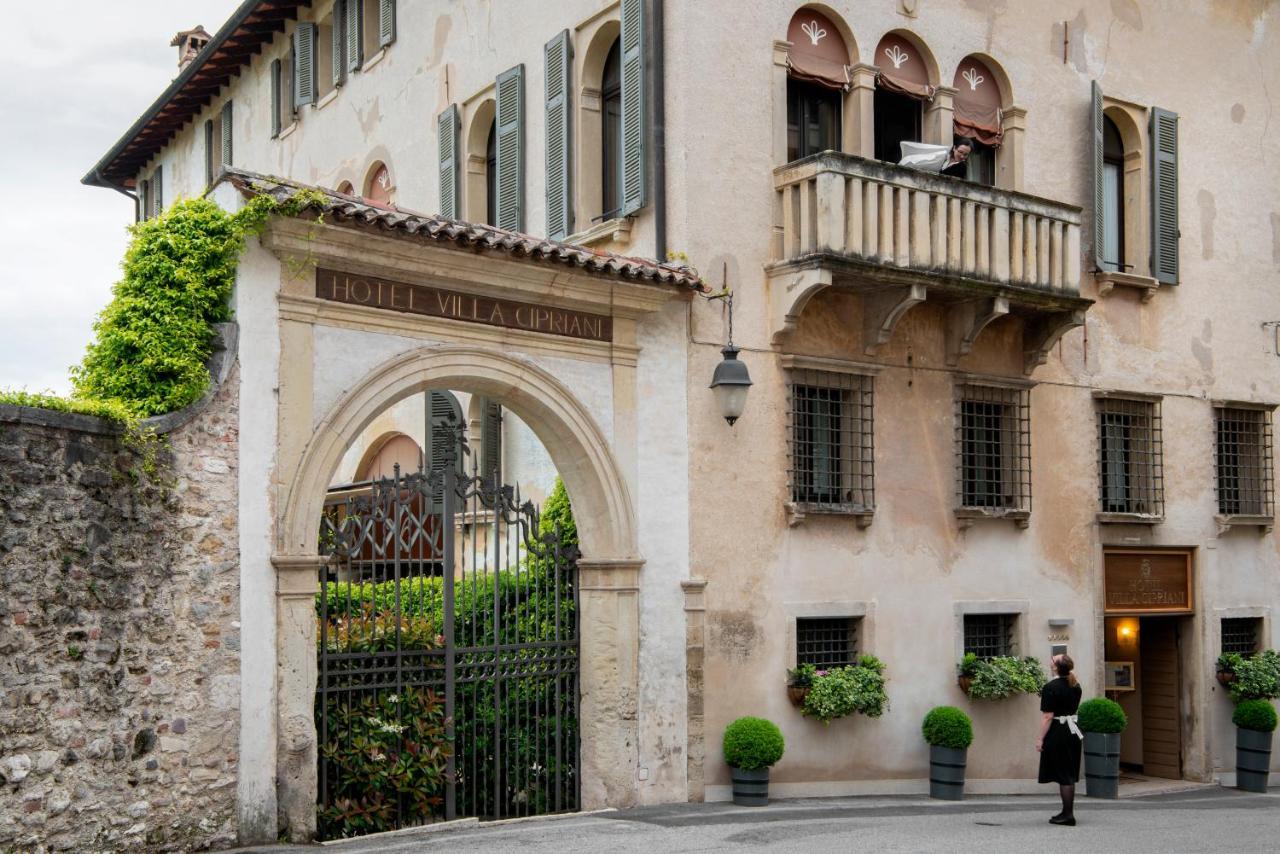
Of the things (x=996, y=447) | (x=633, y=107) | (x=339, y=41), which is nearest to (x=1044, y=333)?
(x=996, y=447)

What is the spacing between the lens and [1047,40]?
54.9 ft

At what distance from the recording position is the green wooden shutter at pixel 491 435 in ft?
53.9

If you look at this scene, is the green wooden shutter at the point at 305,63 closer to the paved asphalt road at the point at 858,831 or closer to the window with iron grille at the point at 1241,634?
the paved asphalt road at the point at 858,831

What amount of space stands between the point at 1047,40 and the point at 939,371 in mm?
4333

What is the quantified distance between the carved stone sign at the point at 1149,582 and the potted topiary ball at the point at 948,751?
3.45 metres

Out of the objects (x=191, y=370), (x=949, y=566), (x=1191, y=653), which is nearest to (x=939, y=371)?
(x=949, y=566)

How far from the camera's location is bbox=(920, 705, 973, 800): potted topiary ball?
14.4 metres

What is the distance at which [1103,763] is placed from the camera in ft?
52.0

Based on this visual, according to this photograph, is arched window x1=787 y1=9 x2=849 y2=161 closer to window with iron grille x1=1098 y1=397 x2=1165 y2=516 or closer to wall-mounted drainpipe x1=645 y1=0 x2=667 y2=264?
wall-mounted drainpipe x1=645 y1=0 x2=667 y2=264

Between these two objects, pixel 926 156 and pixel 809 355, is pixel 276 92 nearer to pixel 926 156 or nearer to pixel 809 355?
pixel 926 156

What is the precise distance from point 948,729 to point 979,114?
6.73 meters

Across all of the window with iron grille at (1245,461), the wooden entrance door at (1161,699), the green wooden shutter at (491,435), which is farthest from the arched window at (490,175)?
the wooden entrance door at (1161,699)

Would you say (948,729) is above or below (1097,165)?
below

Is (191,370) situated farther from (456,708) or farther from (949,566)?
(949,566)
